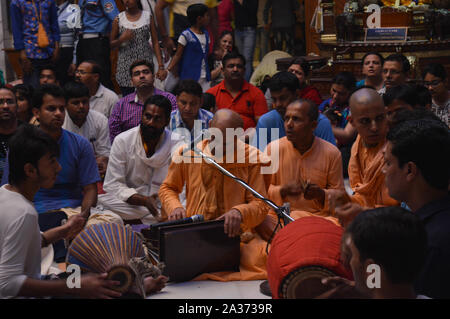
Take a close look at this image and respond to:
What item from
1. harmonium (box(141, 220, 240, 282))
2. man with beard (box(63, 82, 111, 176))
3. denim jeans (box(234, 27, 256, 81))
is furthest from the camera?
denim jeans (box(234, 27, 256, 81))

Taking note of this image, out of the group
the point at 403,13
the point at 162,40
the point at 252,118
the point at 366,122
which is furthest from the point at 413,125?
the point at 403,13

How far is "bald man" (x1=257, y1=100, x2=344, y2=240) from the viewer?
170 inches

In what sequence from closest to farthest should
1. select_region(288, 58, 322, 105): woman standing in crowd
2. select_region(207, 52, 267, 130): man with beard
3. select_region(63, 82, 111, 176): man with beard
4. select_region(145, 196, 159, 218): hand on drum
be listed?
select_region(145, 196, 159, 218): hand on drum < select_region(63, 82, 111, 176): man with beard < select_region(207, 52, 267, 130): man with beard < select_region(288, 58, 322, 105): woman standing in crowd

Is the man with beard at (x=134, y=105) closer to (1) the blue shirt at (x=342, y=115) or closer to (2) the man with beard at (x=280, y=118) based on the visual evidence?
(2) the man with beard at (x=280, y=118)

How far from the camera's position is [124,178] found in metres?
5.03

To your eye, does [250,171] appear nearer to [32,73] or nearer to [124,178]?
[124,178]

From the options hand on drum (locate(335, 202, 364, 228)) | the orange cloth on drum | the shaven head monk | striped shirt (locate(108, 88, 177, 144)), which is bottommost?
the orange cloth on drum

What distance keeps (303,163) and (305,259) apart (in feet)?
6.36

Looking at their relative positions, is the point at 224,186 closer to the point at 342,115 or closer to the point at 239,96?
the point at 239,96

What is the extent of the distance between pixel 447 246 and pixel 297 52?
8988 mm

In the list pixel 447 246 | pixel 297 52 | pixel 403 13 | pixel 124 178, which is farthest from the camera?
pixel 297 52

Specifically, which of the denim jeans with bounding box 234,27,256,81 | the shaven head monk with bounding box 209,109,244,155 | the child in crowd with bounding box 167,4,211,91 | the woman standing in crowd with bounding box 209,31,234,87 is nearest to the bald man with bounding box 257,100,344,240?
the shaven head monk with bounding box 209,109,244,155

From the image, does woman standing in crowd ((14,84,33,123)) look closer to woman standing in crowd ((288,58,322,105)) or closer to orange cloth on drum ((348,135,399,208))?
woman standing in crowd ((288,58,322,105))

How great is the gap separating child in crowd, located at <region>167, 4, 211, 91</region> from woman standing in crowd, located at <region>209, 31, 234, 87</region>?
0.48m
